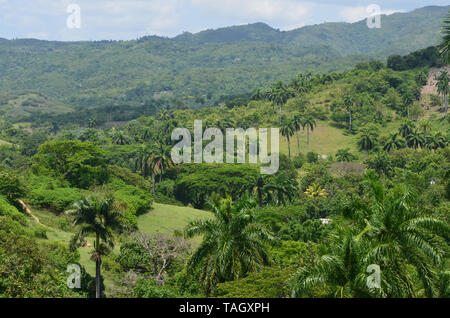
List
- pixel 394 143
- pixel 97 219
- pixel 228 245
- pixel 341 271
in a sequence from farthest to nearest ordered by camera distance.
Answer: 1. pixel 394 143
2. pixel 97 219
3. pixel 228 245
4. pixel 341 271

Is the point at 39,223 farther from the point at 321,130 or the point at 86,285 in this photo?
the point at 321,130

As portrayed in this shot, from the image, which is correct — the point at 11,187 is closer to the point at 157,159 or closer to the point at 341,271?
the point at 157,159

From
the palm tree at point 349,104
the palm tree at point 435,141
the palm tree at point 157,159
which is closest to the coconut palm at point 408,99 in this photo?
the palm tree at point 349,104

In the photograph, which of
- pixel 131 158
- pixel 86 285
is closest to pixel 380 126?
pixel 131 158

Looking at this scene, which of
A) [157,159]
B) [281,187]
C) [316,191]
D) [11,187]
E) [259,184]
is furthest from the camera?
[157,159]

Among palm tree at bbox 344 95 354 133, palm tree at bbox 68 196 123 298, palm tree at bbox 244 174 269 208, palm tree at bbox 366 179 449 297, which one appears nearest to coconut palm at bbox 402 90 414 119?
palm tree at bbox 344 95 354 133

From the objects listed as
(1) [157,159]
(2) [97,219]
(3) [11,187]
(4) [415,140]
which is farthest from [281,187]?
(4) [415,140]
